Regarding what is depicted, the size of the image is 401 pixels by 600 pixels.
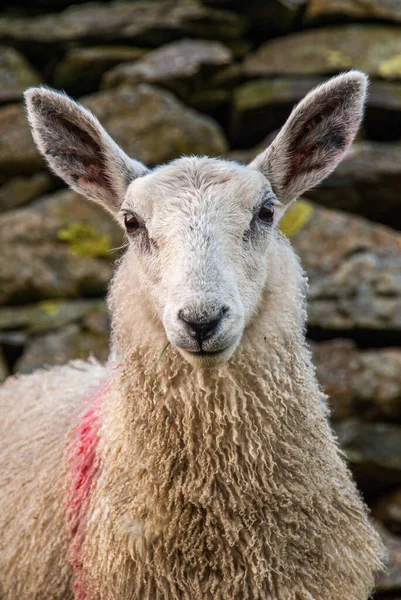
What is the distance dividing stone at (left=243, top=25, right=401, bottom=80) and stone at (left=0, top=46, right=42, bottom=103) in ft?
7.45

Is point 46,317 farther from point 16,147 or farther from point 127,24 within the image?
point 127,24

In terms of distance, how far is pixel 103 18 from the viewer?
26.2ft

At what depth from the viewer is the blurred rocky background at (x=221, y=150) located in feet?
23.1

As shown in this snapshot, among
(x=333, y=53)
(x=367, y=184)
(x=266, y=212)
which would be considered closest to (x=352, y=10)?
(x=333, y=53)

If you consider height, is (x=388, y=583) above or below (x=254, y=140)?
below

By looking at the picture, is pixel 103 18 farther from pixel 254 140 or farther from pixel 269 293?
pixel 269 293

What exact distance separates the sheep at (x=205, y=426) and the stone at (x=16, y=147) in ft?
13.5

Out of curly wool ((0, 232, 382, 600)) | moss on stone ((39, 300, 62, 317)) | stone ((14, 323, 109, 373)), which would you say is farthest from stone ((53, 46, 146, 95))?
curly wool ((0, 232, 382, 600))

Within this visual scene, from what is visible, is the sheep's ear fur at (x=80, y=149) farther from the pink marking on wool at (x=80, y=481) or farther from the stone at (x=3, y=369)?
the stone at (x=3, y=369)

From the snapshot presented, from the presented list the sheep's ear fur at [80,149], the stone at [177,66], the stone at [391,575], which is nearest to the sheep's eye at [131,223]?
the sheep's ear fur at [80,149]

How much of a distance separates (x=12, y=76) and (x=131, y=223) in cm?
506

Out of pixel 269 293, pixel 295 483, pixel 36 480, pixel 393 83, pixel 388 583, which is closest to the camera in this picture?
pixel 295 483

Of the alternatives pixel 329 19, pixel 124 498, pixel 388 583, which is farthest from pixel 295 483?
pixel 329 19

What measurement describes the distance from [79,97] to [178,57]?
3.66 ft
